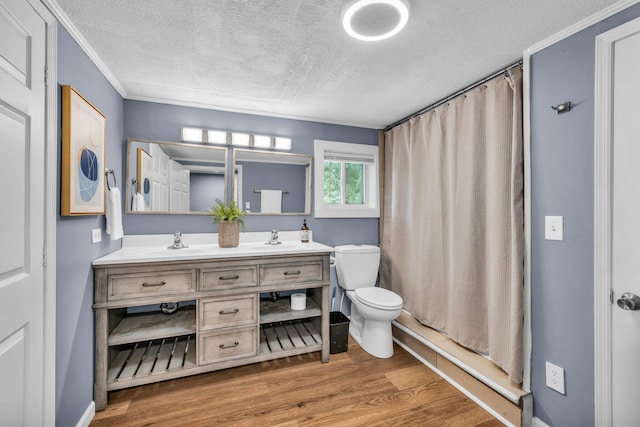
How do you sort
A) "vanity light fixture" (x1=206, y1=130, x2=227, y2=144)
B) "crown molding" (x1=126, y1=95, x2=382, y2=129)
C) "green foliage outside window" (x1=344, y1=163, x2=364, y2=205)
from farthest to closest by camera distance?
"green foliage outside window" (x1=344, y1=163, x2=364, y2=205) < "vanity light fixture" (x1=206, y1=130, x2=227, y2=144) < "crown molding" (x1=126, y1=95, x2=382, y2=129)

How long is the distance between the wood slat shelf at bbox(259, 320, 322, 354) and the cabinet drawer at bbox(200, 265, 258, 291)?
1.85 ft

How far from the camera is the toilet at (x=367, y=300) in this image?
7.07 ft

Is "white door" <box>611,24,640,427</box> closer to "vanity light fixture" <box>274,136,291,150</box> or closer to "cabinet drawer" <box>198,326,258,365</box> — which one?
"cabinet drawer" <box>198,326,258,365</box>

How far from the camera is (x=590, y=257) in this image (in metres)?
1.29

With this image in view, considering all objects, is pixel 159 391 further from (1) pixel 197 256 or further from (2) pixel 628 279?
(2) pixel 628 279

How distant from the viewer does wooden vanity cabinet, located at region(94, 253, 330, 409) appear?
1.65 metres

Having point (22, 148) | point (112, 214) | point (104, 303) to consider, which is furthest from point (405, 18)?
point (104, 303)

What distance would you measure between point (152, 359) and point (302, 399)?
3.64 ft

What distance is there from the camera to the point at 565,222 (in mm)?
1391

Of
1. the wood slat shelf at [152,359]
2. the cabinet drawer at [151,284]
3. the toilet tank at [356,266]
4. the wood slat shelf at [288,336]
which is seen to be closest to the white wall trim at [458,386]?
the toilet tank at [356,266]

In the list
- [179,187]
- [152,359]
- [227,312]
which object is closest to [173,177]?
[179,187]

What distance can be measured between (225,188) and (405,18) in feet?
6.12

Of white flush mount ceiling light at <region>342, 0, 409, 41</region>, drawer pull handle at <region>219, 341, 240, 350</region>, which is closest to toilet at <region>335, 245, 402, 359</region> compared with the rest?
drawer pull handle at <region>219, 341, 240, 350</region>

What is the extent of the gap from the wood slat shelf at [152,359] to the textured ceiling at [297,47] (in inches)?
78.6
